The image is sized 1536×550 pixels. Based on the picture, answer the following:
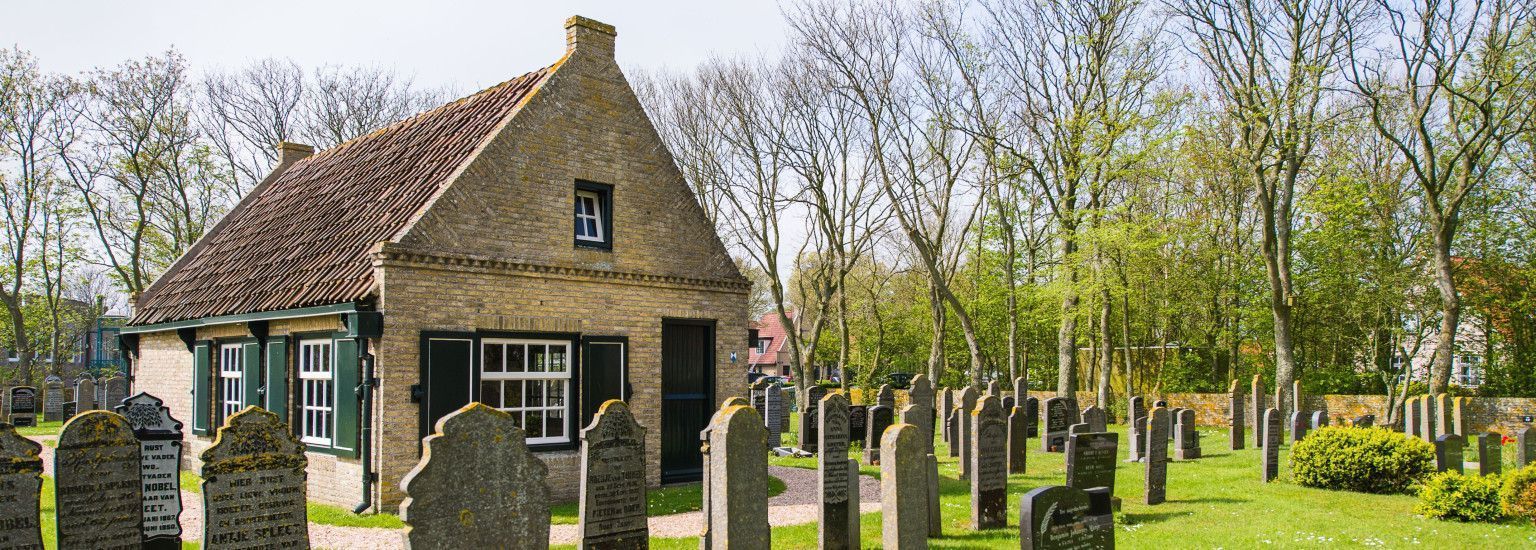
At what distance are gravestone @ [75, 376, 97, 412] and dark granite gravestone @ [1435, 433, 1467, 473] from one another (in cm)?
3335

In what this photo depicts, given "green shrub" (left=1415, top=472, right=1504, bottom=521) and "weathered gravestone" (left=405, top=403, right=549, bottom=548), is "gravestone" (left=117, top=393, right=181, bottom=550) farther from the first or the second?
"green shrub" (left=1415, top=472, right=1504, bottom=521)

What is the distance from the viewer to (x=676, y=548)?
A: 417 inches

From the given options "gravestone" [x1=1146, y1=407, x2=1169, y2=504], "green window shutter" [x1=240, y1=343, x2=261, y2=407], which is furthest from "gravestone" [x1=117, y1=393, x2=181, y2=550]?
"gravestone" [x1=1146, y1=407, x2=1169, y2=504]

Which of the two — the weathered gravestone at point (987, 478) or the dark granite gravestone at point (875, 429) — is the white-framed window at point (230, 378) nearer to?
the weathered gravestone at point (987, 478)

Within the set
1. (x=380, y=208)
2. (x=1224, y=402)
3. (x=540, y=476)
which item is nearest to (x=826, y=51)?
(x=1224, y=402)

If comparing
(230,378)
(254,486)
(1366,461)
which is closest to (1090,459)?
(1366,461)

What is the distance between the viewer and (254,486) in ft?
22.9

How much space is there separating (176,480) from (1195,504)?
490 inches

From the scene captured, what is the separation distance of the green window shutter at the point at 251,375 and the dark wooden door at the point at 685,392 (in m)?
5.92

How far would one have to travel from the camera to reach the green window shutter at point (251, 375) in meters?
14.5

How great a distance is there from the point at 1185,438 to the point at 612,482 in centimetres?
1527

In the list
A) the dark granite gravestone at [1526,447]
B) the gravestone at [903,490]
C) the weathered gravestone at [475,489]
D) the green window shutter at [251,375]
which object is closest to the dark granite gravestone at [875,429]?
the dark granite gravestone at [1526,447]

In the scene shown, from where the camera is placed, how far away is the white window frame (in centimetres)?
1470

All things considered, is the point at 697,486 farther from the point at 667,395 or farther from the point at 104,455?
the point at 104,455
